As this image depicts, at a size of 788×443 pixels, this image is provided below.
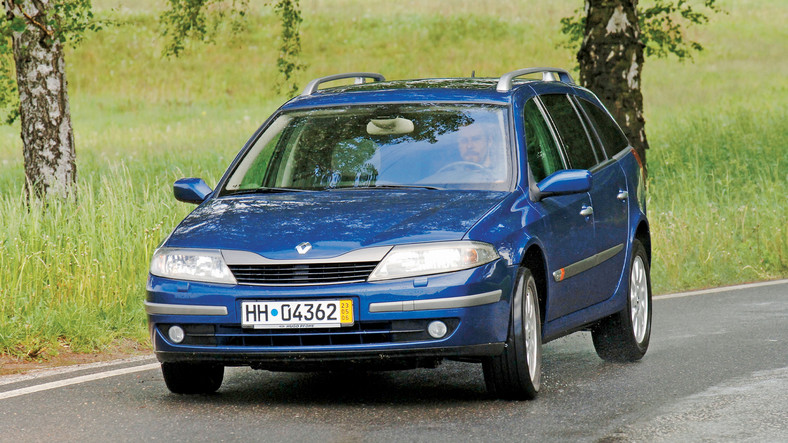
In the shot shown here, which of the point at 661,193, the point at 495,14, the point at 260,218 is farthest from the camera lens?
the point at 495,14

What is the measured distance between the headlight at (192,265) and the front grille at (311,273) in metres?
0.16

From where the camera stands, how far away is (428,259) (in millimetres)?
6195

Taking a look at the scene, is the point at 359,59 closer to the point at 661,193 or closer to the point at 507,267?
the point at 661,193

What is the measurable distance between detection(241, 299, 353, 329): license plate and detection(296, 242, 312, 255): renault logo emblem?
243 millimetres

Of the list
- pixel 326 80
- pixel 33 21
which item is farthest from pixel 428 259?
pixel 33 21

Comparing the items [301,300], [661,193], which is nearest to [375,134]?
[301,300]

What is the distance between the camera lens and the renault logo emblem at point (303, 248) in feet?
20.4

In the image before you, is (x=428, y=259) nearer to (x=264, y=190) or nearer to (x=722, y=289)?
(x=264, y=190)

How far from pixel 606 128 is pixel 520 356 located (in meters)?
2.93

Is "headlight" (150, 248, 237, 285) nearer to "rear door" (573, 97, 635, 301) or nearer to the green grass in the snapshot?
the green grass

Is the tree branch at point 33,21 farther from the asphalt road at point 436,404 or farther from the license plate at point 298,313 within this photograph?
the license plate at point 298,313

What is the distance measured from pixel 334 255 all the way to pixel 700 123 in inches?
854

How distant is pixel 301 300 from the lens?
6160 millimetres

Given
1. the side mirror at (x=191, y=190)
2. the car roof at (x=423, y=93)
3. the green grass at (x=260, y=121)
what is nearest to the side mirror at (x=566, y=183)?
the car roof at (x=423, y=93)
